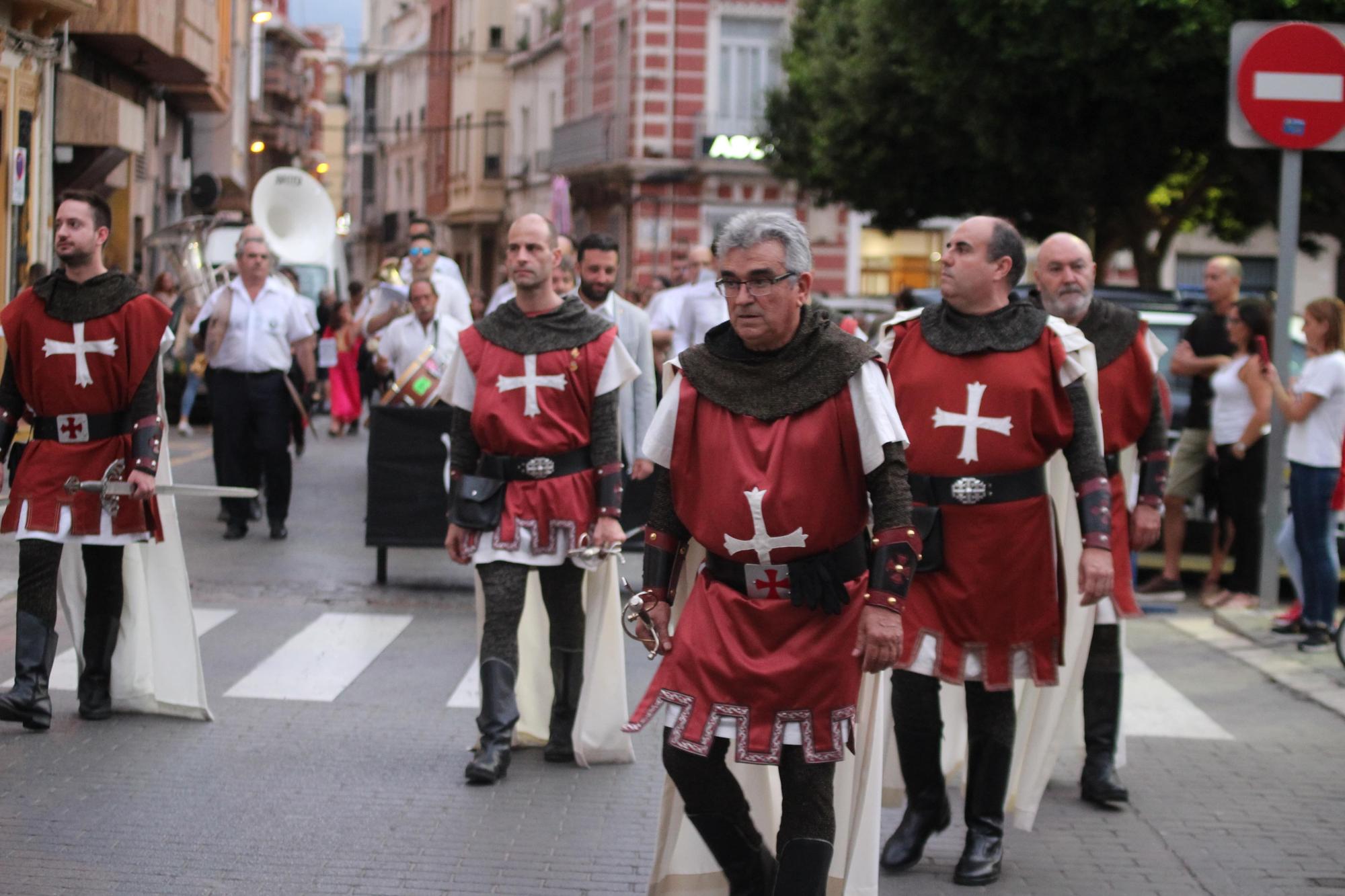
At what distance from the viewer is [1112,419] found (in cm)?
700

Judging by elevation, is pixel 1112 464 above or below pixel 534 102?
below

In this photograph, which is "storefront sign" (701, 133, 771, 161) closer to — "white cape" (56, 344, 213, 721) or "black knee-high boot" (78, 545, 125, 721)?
"white cape" (56, 344, 213, 721)

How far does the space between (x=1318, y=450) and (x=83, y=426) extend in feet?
22.5

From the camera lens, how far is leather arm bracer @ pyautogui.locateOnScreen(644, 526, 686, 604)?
4.87 meters

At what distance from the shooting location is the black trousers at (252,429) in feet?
43.2

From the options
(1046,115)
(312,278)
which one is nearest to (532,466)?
(1046,115)

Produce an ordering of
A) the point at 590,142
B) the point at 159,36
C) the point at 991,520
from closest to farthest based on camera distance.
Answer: the point at 991,520
the point at 159,36
the point at 590,142

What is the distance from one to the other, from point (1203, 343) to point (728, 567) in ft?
27.6

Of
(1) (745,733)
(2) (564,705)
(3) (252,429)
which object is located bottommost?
(2) (564,705)

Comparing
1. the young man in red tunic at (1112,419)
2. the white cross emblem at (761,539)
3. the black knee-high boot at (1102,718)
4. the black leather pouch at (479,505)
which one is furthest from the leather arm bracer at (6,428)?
the black knee-high boot at (1102,718)

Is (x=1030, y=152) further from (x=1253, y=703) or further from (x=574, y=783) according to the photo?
(x=574, y=783)

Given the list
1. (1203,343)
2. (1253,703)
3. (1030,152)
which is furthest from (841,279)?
(1253,703)

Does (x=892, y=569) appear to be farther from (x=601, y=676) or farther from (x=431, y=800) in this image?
(x=601, y=676)

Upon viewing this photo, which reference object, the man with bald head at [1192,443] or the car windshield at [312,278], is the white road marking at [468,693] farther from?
the car windshield at [312,278]
